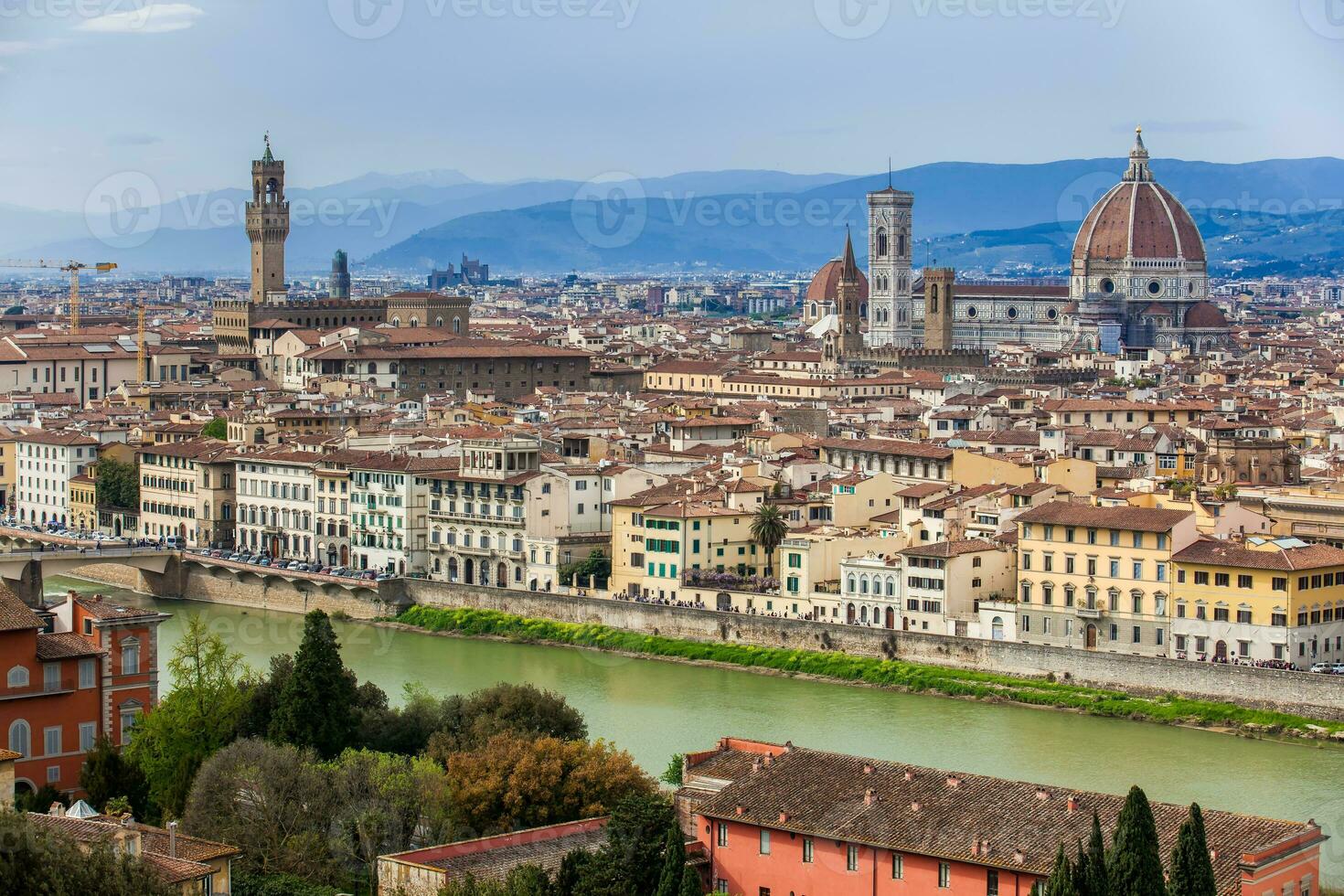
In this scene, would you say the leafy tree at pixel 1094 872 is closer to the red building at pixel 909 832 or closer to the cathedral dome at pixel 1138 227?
the red building at pixel 909 832

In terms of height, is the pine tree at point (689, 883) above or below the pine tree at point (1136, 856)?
below

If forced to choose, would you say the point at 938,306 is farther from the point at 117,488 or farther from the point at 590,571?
the point at 590,571

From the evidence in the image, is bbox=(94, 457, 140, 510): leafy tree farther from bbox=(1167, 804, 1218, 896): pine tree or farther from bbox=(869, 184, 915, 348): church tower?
bbox=(869, 184, 915, 348): church tower

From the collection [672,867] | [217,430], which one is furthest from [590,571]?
[672,867]

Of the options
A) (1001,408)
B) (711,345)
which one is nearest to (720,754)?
(1001,408)

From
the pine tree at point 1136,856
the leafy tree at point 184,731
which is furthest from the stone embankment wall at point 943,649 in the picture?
the pine tree at point 1136,856

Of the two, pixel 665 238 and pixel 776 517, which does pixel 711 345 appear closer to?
pixel 776 517
